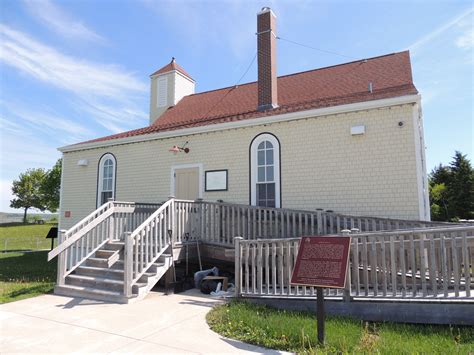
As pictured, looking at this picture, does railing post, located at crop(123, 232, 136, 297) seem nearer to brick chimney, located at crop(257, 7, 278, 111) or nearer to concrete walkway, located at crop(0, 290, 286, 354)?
concrete walkway, located at crop(0, 290, 286, 354)

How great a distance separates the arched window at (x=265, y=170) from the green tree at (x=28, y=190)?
5466 cm

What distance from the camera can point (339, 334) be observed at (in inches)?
182

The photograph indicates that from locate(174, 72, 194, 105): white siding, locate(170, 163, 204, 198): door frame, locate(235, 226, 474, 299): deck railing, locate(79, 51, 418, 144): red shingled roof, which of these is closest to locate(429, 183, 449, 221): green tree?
locate(79, 51, 418, 144): red shingled roof

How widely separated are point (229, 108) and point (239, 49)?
270 centimetres

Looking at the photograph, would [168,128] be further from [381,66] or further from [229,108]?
[381,66]

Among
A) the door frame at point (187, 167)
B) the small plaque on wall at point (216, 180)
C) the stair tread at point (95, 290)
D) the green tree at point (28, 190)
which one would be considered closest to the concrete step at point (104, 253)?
the stair tread at point (95, 290)

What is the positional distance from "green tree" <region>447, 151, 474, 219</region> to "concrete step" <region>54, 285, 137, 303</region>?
32.7 m

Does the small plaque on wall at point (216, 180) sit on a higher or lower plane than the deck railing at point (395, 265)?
higher

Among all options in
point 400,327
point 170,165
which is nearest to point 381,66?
point 170,165

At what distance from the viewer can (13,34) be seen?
9.62 m

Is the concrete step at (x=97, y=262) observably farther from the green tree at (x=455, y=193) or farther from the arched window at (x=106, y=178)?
the green tree at (x=455, y=193)

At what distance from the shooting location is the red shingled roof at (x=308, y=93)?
35.4ft

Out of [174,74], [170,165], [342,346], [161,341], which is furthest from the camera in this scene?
[174,74]

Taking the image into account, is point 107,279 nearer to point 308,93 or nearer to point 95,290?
point 95,290
